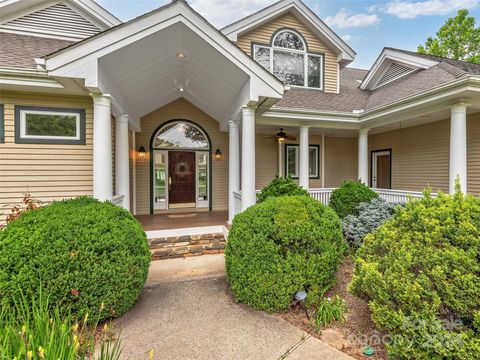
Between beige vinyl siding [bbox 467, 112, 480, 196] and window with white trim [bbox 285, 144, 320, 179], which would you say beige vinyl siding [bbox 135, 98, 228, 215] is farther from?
beige vinyl siding [bbox 467, 112, 480, 196]

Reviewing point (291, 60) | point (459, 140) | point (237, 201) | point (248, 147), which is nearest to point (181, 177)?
point (237, 201)

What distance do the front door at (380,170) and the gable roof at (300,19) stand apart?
13.5 feet

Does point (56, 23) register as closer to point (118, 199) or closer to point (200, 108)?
point (200, 108)

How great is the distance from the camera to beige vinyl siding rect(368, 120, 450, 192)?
7945 millimetres

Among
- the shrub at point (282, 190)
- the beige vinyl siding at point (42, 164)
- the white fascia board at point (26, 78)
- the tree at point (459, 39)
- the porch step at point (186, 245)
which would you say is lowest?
the porch step at point (186, 245)

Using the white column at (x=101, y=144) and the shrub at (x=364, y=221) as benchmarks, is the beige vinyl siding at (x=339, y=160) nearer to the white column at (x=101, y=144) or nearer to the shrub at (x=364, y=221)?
the shrub at (x=364, y=221)

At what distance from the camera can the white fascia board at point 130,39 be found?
156 inches

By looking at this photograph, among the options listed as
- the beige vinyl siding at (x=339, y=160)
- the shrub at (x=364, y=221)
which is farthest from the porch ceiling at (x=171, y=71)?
the beige vinyl siding at (x=339, y=160)

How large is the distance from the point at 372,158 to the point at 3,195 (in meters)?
12.1

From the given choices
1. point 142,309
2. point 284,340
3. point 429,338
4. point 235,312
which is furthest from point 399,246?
point 142,309

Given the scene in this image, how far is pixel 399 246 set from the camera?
2680mm

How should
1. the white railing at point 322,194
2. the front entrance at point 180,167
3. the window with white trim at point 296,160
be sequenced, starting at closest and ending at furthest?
the white railing at point 322,194 → the front entrance at point 180,167 → the window with white trim at point 296,160

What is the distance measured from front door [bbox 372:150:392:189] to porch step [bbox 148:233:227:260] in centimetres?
774

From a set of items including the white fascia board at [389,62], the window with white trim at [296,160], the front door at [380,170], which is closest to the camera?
the white fascia board at [389,62]
